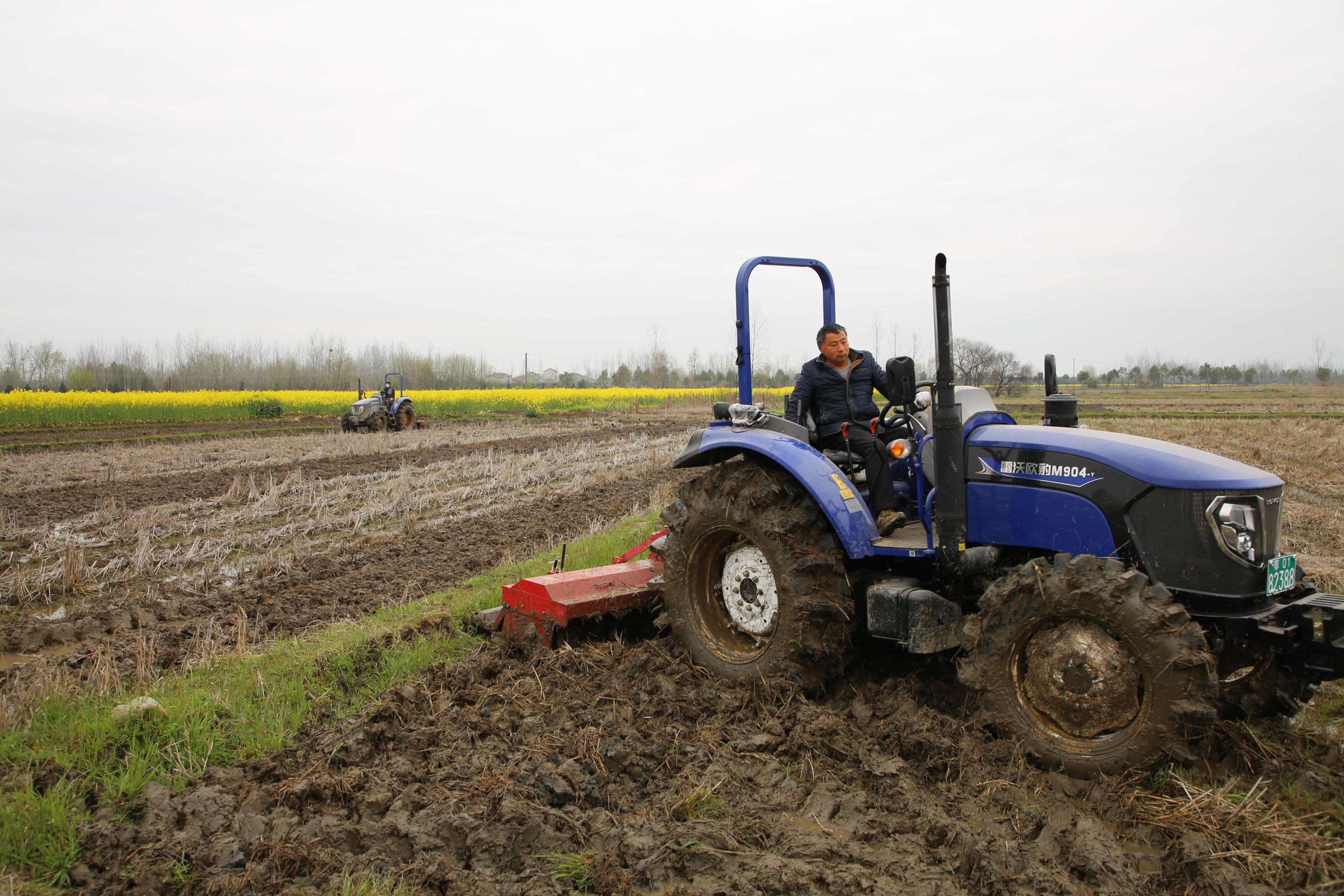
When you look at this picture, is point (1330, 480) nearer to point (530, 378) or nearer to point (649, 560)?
point (649, 560)

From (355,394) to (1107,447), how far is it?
4021cm

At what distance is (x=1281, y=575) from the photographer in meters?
3.17

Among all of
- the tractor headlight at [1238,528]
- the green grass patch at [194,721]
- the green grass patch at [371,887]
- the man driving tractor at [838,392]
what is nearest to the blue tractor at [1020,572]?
the tractor headlight at [1238,528]

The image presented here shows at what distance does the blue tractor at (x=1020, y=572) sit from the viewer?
9.66 feet

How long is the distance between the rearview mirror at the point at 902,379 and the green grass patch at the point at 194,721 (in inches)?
116

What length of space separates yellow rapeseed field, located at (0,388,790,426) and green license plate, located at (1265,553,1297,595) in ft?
52.6

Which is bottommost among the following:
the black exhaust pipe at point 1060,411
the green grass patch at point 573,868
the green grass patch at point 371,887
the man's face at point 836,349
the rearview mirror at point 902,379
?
the green grass patch at point 573,868

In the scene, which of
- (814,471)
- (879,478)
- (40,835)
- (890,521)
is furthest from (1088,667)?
(40,835)

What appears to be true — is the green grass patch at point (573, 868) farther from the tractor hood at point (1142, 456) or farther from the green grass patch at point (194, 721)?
the tractor hood at point (1142, 456)

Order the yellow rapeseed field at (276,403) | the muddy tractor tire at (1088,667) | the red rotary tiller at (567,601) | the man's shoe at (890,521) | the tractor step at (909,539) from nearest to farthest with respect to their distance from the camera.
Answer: the muddy tractor tire at (1088,667)
the tractor step at (909,539)
the man's shoe at (890,521)
the red rotary tiller at (567,601)
the yellow rapeseed field at (276,403)

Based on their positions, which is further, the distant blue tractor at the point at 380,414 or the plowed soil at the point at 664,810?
the distant blue tractor at the point at 380,414

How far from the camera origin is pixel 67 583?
6918 mm

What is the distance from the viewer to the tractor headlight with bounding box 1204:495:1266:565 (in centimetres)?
307

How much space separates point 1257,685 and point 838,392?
2298mm
